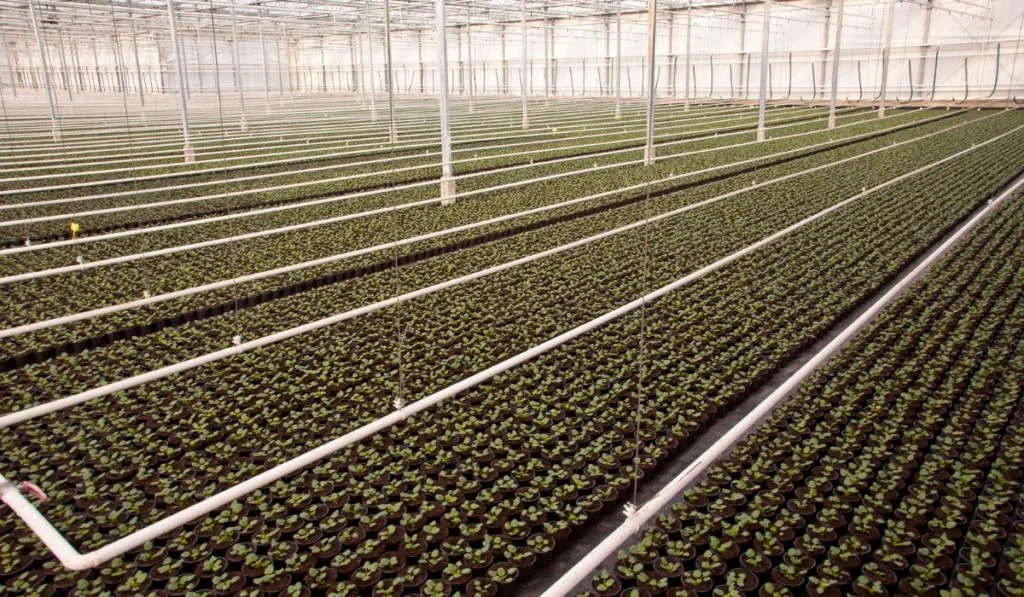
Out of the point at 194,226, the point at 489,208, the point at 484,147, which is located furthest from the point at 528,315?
the point at 484,147

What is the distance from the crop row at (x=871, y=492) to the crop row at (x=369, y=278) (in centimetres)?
156

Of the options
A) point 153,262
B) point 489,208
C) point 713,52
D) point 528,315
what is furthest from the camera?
point 713,52

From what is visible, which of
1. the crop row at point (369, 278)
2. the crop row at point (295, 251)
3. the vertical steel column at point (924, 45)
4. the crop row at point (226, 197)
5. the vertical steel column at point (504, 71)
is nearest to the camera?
the crop row at point (369, 278)

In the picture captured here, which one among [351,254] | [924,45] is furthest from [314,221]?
[924,45]

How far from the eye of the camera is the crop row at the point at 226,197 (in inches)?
367

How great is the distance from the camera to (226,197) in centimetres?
1038

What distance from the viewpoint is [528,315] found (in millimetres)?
5906

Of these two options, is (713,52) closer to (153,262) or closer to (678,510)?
(153,262)

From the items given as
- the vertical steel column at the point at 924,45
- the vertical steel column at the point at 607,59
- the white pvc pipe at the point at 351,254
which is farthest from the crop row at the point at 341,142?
the vertical steel column at the point at 607,59

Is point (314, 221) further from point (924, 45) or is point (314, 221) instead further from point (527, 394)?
point (924, 45)

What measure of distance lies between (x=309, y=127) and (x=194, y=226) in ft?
47.6

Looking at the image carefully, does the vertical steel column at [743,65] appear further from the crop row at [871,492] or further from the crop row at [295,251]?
the crop row at [871,492]

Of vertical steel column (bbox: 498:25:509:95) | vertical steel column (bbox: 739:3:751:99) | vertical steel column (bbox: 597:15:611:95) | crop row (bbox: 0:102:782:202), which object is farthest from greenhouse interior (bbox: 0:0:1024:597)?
vertical steel column (bbox: 498:25:509:95)

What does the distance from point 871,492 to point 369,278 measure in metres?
4.92
